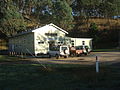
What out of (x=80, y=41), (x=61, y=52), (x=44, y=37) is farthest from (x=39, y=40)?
(x=80, y=41)

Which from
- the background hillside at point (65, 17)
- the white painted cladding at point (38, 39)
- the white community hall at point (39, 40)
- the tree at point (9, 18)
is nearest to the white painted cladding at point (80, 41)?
the white community hall at point (39, 40)

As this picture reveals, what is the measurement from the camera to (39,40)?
31.3m

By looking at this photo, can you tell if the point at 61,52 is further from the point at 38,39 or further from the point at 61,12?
the point at 61,12

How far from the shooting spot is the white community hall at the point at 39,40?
102 feet

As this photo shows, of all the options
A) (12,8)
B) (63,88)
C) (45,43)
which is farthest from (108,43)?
(63,88)

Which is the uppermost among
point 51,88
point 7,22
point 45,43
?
point 7,22

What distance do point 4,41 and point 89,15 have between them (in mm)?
27324

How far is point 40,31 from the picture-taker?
3169 centimetres

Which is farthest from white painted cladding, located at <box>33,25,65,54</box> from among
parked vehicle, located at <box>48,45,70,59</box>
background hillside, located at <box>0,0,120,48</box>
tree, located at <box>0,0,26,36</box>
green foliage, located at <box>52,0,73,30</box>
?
green foliage, located at <box>52,0,73,30</box>

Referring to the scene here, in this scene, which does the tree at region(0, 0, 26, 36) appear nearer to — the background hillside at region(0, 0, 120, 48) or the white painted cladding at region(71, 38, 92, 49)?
the background hillside at region(0, 0, 120, 48)

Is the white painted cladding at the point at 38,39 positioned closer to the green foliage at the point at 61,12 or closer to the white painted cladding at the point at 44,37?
the white painted cladding at the point at 44,37

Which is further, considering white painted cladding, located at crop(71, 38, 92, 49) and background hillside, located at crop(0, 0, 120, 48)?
white painted cladding, located at crop(71, 38, 92, 49)

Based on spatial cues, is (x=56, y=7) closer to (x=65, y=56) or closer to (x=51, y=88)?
(x=65, y=56)

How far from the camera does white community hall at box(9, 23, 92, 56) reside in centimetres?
3103
